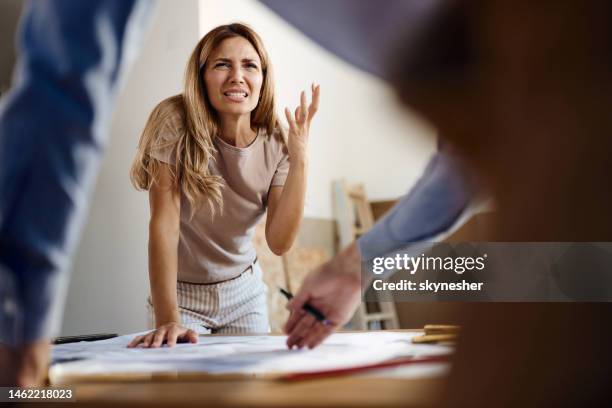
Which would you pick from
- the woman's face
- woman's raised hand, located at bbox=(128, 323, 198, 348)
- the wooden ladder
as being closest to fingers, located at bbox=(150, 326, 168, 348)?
woman's raised hand, located at bbox=(128, 323, 198, 348)

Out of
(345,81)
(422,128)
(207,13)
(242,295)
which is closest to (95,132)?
(422,128)

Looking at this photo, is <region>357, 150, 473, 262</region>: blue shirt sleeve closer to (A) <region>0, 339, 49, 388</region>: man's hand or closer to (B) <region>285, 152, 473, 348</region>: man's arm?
(B) <region>285, 152, 473, 348</region>: man's arm

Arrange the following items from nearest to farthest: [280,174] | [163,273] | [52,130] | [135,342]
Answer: [52,130]
[135,342]
[163,273]
[280,174]

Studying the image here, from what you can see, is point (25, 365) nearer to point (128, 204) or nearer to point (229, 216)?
point (229, 216)

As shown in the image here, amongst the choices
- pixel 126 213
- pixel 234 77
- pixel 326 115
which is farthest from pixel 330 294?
pixel 326 115

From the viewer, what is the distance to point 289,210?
1339 millimetres

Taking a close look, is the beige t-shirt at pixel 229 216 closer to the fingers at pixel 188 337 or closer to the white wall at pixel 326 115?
the fingers at pixel 188 337

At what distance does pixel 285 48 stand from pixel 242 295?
1.95m

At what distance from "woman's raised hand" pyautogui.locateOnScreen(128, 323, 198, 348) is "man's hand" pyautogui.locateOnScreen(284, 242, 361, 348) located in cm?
23

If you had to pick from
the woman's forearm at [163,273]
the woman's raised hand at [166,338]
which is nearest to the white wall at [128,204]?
the woman's forearm at [163,273]

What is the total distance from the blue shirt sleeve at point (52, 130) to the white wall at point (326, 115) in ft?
6.46

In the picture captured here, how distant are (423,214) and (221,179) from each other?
0.83m

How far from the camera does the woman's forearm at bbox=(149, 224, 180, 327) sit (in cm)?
112

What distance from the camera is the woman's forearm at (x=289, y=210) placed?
4.30 feet
